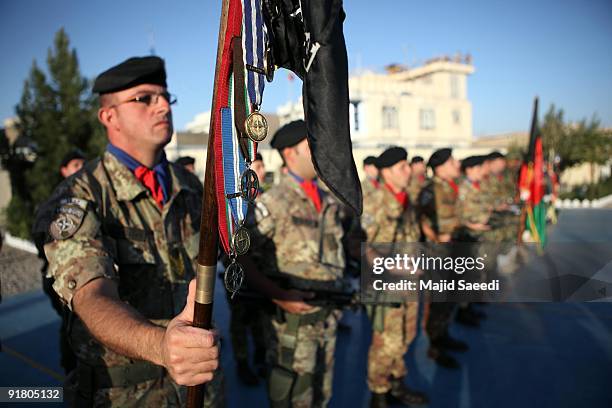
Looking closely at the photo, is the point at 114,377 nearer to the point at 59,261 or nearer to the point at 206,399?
the point at 206,399

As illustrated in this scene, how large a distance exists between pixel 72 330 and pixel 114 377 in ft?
0.85

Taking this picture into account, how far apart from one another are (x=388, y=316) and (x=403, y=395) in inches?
25.6

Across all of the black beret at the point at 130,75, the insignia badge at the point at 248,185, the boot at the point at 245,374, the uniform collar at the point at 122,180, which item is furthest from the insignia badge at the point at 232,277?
the boot at the point at 245,374

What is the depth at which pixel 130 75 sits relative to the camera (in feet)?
6.17

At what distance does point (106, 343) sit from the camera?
130 centimetres

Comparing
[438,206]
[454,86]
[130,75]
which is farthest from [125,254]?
[454,86]

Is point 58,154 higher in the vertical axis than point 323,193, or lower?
higher

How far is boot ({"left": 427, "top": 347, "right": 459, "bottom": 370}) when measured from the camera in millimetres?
4355

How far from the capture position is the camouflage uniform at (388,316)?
3.71 m

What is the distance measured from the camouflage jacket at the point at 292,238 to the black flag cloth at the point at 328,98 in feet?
6.41

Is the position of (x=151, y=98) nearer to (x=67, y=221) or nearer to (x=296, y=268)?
(x=67, y=221)

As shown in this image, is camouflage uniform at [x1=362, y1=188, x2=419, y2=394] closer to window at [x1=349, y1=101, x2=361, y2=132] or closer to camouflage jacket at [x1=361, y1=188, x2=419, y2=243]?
camouflage jacket at [x1=361, y1=188, x2=419, y2=243]

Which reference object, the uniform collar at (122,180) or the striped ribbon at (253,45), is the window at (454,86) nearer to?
the uniform collar at (122,180)

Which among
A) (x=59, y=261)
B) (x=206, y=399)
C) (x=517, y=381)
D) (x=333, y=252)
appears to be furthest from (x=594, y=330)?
(x=59, y=261)
